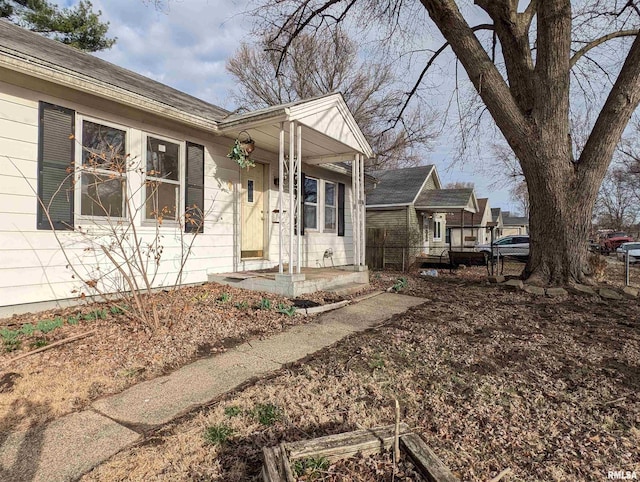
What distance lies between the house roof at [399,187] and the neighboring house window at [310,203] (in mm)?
7441

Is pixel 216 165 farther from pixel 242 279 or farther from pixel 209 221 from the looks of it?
pixel 242 279

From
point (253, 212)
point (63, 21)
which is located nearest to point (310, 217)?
point (253, 212)

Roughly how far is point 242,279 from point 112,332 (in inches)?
101

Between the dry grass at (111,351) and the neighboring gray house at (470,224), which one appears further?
the neighboring gray house at (470,224)

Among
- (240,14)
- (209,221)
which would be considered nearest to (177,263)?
(209,221)

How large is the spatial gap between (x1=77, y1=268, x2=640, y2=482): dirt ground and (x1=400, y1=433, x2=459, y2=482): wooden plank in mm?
433

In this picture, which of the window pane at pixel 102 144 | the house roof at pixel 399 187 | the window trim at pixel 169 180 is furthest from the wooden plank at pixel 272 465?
the house roof at pixel 399 187

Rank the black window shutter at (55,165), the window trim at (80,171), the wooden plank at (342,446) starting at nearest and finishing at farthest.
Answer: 1. the wooden plank at (342,446)
2. the black window shutter at (55,165)
3. the window trim at (80,171)

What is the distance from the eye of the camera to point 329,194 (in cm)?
972

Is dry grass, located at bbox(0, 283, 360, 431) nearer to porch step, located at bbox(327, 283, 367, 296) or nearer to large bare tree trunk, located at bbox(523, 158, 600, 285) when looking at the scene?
porch step, located at bbox(327, 283, 367, 296)

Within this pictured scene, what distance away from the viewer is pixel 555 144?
6430 millimetres

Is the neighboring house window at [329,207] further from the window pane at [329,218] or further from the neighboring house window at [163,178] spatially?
the neighboring house window at [163,178]

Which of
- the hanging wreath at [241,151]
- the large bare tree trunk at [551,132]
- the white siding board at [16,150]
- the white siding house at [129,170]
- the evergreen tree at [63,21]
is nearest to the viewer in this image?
the white siding board at [16,150]

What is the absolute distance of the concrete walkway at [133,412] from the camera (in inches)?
74.3
